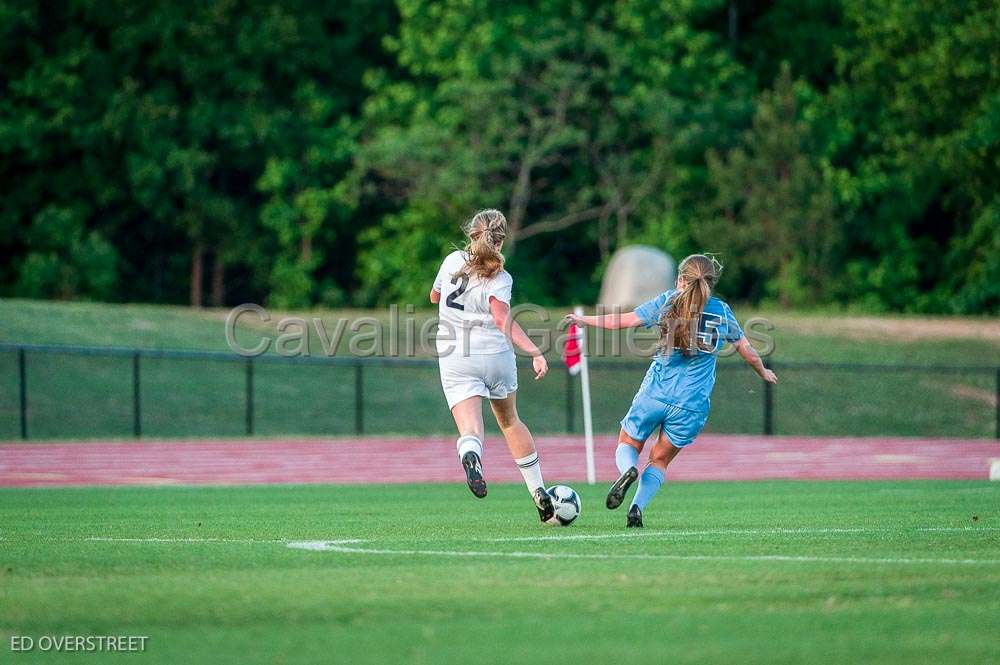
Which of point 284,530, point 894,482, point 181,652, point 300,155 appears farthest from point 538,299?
point 181,652

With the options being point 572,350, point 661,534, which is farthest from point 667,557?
point 572,350

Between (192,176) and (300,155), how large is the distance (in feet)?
13.5

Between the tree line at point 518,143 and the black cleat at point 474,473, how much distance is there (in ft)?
120

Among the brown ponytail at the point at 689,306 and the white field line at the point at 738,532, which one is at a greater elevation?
the brown ponytail at the point at 689,306

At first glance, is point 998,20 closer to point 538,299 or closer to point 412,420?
point 538,299

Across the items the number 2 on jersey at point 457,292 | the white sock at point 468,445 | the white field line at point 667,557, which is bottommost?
the white field line at point 667,557

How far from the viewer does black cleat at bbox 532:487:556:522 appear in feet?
34.7

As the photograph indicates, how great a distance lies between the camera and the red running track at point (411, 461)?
20328mm

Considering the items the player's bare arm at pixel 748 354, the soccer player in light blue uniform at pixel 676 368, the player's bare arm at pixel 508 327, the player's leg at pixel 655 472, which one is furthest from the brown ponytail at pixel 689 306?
the player's bare arm at pixel 508 327

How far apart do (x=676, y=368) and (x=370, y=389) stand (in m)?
24.8

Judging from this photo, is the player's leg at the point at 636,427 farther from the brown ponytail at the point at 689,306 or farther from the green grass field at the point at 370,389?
the green grass field at the point at 370,389

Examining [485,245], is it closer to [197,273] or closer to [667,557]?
[667,557]

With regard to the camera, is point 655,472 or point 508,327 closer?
point 508,327

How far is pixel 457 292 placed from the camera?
10500 millimetres
